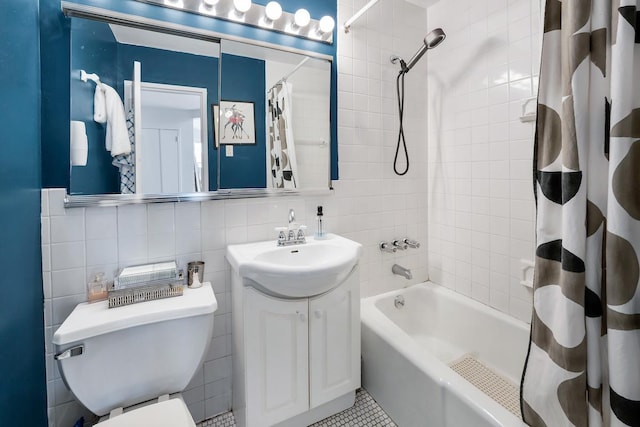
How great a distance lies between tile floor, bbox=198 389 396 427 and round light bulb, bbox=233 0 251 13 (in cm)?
203

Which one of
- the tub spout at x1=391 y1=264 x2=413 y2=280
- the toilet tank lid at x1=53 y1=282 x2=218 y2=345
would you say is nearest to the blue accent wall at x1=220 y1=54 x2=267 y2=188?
the toilet tank lid at x1=53 y1=282 x2=218 y2=345

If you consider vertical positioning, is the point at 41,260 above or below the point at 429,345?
above

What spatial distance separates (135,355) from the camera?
1.08m

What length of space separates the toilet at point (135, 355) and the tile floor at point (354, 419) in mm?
426

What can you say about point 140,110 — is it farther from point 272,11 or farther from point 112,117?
point 272,11

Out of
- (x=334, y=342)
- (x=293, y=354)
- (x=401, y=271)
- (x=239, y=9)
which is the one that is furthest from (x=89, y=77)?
(x=401, y=271)

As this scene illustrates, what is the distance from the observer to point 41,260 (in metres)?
1.16

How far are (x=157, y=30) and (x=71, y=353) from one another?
1.33m

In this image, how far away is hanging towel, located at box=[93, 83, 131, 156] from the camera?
1235mm

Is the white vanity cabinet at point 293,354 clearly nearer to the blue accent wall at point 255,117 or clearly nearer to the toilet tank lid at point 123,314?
the toilet tank lid at point 123,314

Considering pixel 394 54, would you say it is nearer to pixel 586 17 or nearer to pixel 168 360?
pixel 586 17

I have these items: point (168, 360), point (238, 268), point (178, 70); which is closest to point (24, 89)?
point (178, 70)

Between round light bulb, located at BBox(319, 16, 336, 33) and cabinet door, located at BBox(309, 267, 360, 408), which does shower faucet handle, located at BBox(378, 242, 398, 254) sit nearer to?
cabinet door, located at BBox(309, 267, 360, 408)

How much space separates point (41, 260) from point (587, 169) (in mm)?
1863
